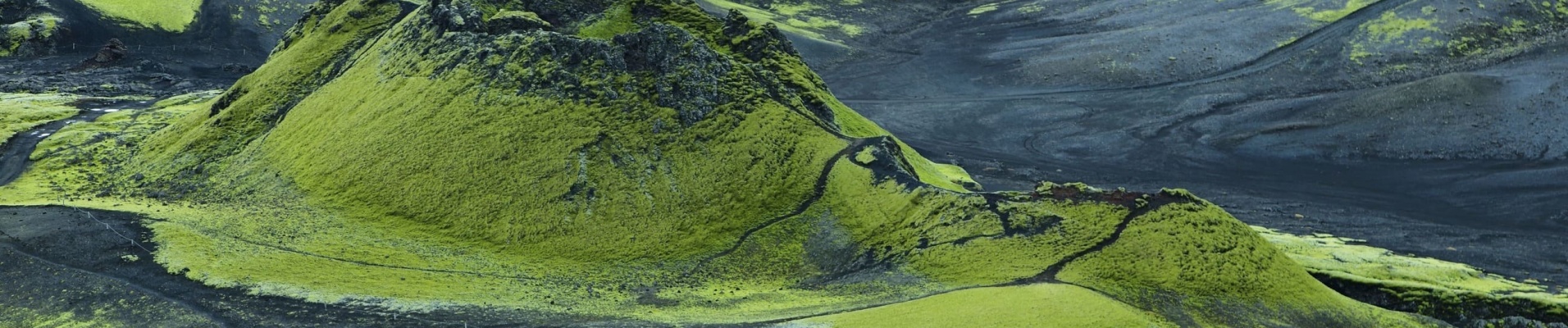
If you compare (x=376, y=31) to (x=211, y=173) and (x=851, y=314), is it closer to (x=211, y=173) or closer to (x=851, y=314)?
(x=211, y=173)

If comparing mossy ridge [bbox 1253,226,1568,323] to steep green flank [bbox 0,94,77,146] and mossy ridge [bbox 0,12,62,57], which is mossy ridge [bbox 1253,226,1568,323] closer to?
steep green flank [bbox 0,94,77,146]

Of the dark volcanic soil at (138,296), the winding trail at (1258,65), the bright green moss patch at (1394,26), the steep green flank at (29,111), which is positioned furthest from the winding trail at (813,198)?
the bright green moss patch at (1394,26)

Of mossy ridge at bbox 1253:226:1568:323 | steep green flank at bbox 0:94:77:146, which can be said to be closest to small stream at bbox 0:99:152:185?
steep green flank at bbox 0:94:77:146

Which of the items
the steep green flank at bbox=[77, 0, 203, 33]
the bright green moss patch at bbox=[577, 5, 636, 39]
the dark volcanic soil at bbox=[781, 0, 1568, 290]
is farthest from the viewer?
the steep green flank at bbox=[77, 0, 203, 33]

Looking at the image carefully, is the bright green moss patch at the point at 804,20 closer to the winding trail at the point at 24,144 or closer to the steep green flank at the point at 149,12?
the steep green flank at the point at 149,12

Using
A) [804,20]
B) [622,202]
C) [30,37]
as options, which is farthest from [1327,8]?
[30,37]

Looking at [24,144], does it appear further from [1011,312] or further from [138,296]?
[1011,312]
